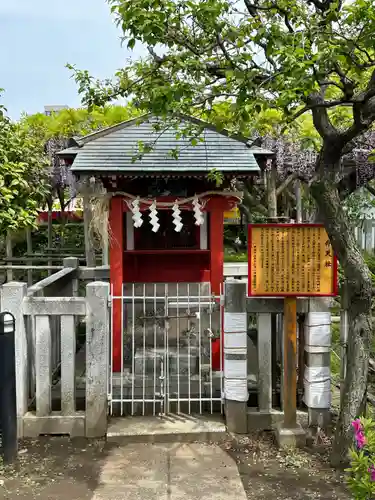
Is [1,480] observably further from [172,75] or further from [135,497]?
[172,75]

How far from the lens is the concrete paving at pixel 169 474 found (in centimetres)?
442

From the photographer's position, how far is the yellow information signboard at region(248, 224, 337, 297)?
18.1 ft

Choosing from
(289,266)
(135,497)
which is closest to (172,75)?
(289,266)

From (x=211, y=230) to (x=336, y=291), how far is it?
98.7 inches

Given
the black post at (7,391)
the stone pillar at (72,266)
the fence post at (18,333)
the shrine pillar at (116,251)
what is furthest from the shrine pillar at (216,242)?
the black post at (7,391)

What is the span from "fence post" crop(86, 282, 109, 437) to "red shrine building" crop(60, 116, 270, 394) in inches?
35.5

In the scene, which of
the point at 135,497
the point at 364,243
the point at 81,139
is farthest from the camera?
the point at 364,243

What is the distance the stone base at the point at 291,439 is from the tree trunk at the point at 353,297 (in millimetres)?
488

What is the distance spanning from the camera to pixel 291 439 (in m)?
5.34

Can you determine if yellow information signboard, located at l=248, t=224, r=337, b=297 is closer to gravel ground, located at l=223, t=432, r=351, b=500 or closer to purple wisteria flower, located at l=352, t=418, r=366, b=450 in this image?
gravel ground, located at l=223, t=432, r=351, b=500

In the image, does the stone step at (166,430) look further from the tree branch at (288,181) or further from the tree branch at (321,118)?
the tree branch at (288,181)

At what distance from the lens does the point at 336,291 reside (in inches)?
217

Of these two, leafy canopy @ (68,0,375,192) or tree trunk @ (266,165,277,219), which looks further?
tree trunk @ (266,165,277,219)

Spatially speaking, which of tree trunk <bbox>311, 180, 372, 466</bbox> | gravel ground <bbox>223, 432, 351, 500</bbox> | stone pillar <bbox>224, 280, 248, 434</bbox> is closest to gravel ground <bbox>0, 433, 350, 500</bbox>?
gravel ground <bbox>223, 432, 351, 500</bbox>
